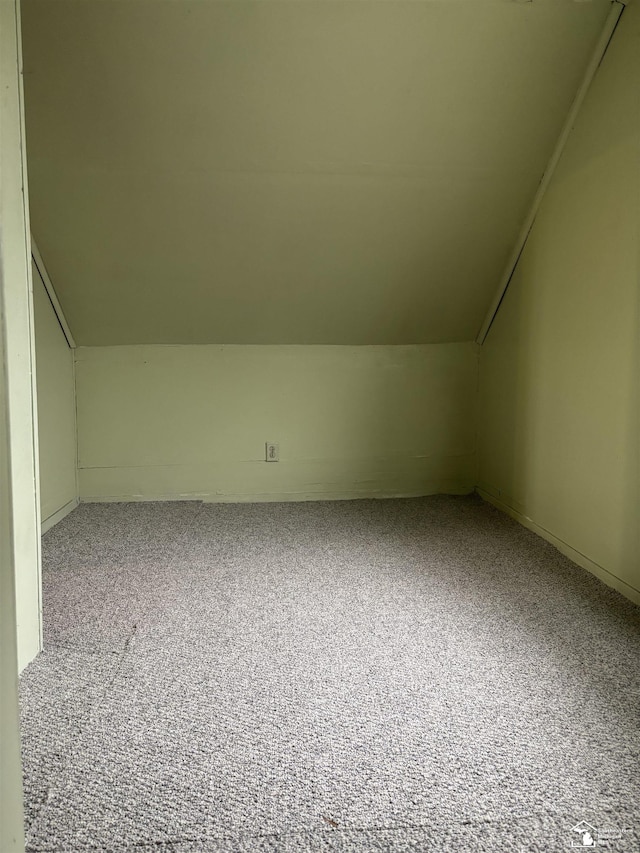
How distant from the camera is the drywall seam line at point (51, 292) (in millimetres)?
2613

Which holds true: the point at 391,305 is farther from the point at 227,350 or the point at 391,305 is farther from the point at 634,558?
the point at 634,558

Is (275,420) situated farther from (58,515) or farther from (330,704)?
(330,704)

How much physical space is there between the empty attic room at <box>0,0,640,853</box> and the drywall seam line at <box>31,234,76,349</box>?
0.04 feet

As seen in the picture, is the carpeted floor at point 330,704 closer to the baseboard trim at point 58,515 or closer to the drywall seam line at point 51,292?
the baseboard trim at point 58,515

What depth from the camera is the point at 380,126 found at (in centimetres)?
224

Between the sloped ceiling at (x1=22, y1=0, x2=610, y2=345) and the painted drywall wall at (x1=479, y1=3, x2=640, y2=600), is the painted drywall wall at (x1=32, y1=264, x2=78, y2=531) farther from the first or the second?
the painted drywall wall at (x1=479, y1=3, x2=640, y2=600)

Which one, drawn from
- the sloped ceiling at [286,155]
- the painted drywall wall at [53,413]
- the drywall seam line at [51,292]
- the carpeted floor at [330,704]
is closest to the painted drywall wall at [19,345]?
the carpeted floor at [330,704]

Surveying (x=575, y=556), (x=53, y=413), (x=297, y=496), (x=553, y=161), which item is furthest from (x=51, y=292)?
(x=575, y=556)

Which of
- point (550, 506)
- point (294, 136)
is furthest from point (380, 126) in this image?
point (550, 506)

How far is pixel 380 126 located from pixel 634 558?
1759mm

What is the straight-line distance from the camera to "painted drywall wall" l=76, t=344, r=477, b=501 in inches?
122

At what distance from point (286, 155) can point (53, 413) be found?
1548 mm

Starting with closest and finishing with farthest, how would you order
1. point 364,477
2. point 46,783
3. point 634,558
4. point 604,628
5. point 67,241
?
point 46,783, point 604,628, point 634,558, point 67,241, point 364,477

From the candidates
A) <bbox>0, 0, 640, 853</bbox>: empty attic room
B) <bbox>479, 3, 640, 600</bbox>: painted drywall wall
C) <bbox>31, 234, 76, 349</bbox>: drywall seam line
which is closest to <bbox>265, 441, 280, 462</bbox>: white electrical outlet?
<bbox>0, 0, 640, 853</bbox>: empty attic room
